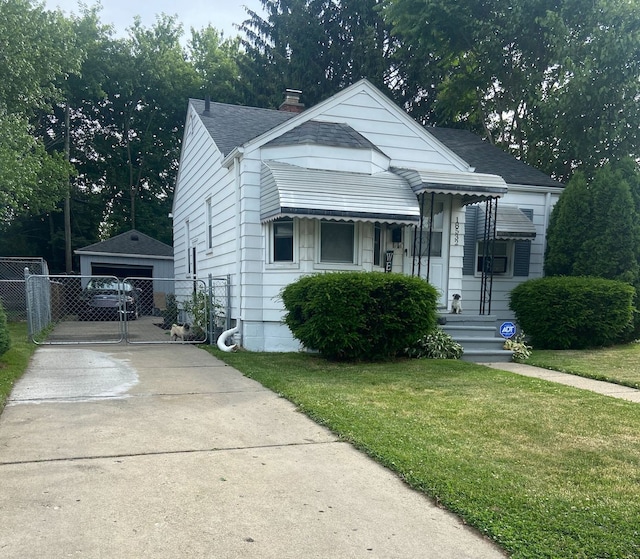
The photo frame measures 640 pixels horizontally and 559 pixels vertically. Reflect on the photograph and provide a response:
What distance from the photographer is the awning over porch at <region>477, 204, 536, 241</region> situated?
11242 mm

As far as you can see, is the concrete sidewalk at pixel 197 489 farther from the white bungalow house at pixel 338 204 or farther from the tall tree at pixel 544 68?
the tall tree at pixel 544 68

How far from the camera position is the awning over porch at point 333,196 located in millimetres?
8109

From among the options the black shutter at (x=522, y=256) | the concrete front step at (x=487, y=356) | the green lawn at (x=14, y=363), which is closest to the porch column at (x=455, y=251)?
the concrete front step at (x=487, y=356)

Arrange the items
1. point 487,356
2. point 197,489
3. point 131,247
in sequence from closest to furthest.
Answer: point 197,489, point 487,356, point 131,247

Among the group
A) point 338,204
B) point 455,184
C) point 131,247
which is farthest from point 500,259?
point 131,247

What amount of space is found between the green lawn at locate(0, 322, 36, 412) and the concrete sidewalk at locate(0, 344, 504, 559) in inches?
21.5

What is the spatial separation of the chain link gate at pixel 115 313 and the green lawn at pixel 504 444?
13.1 feet

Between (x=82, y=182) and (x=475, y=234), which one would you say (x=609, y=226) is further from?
(x=82, y=182)

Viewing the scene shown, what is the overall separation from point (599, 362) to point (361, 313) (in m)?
4.23

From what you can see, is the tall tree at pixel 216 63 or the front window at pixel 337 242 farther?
the tall tree at pixel 216 63

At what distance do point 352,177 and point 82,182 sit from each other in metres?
27.0

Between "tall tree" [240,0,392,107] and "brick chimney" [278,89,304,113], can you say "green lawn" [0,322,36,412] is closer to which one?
"brick chimney" [278,89,304,113]

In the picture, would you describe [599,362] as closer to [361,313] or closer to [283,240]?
[361,313]

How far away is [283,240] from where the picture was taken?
9.00 meters
